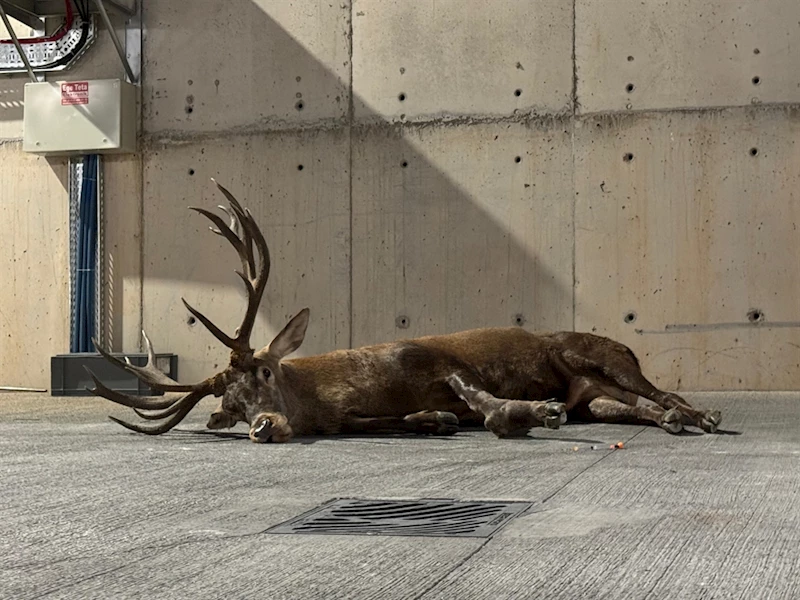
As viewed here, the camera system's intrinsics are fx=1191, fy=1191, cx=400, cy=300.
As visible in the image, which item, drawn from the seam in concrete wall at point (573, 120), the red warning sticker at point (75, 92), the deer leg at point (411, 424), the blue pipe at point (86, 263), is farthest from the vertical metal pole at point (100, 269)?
the deer leg at point (411, 424)

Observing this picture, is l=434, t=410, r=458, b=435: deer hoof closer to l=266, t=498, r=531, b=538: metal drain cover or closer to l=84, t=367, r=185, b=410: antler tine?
l=84, t=367, r=185, b=410: antler tine

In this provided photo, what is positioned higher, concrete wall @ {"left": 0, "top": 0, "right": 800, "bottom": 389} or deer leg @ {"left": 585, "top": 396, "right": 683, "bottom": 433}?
concrete wall @ {"left": 0, "top": 0, "right": 800, "bottom": 389}

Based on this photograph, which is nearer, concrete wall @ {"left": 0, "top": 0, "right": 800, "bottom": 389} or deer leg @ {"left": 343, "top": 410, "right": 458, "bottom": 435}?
deer leg @ {"left": 343, "top": 410, "right": 458, "bottom": 435}

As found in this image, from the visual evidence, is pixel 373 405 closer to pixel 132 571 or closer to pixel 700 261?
pixel 132 571

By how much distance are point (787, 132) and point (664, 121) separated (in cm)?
100

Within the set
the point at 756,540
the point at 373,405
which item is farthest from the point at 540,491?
the point at 373,405

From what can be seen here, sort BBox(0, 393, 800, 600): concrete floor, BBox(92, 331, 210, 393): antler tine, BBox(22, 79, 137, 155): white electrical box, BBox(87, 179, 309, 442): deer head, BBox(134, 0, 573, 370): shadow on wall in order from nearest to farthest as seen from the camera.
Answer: BBox(0, 393, 800, 600): concrete floor < BBox(87, 179, 309, 442): deer head < BBox(92, 331, 210, 393): antler tine < BBox(134, 0, 573, 370): shadow on wall < BBox(22, 79, 137, 155): white electrical box

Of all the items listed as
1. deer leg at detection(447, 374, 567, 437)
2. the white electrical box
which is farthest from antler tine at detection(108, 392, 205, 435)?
the white electrical box

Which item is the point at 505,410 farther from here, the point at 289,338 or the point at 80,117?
the point at 80,117

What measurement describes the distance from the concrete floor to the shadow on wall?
4365 mm

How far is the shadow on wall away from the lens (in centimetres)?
1033

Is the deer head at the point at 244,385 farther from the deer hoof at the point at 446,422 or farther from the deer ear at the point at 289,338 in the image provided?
the deer hoof at the point at 446,422

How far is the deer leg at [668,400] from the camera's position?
5.92 m

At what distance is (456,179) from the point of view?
10484mm
